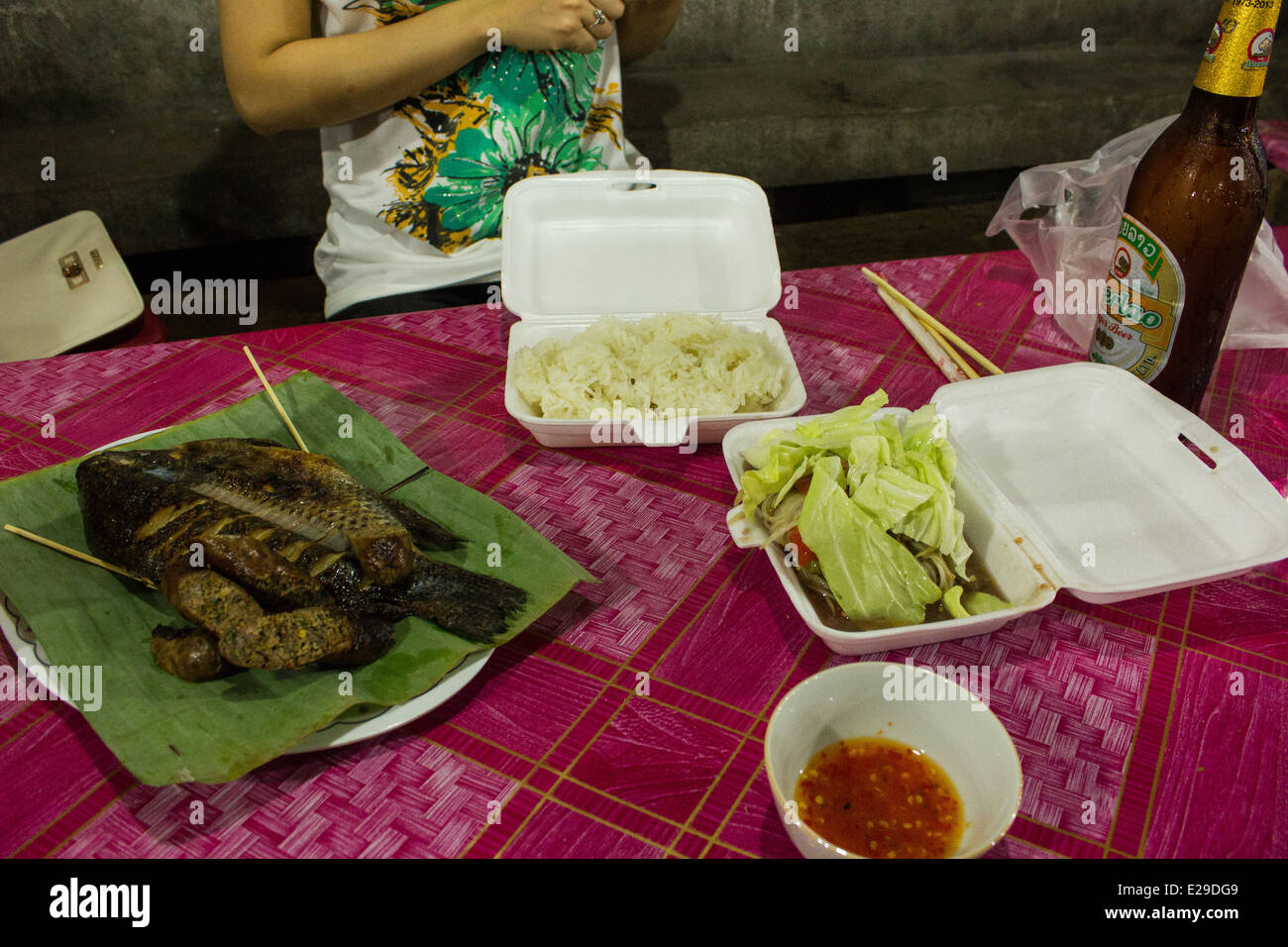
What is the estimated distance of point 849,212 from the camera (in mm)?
5676

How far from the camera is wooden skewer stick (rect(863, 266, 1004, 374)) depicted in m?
1.98

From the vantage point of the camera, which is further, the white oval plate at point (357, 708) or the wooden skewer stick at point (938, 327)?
the wooden skewer stick at point (938, 327)

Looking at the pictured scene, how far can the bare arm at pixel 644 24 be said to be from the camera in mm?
2801

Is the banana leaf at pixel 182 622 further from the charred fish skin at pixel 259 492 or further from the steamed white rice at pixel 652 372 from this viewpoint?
the steamed white rice at pixel 652 372

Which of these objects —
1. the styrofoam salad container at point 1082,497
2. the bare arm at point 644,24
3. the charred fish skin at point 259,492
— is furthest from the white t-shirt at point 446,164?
the styrofoam salad container at point 1082,497

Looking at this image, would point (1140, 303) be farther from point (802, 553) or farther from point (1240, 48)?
point (802, 553)

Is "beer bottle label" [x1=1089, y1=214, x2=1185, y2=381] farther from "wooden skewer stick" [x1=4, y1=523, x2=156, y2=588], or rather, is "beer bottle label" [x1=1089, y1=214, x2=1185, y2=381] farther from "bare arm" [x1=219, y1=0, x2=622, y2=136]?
"wooden skewer stick" [x1=4, y1=523, x2=156, y2=588]

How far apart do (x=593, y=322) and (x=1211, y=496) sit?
46.9 inches

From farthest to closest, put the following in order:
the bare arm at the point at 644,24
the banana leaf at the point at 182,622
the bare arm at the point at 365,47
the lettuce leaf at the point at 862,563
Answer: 1. the bare arm at the point at 644,24
2. the bare arm at the point at 365,47
3. the lettuce leaf at the point at 862,563
4. the banana leaf at the point at 182,622

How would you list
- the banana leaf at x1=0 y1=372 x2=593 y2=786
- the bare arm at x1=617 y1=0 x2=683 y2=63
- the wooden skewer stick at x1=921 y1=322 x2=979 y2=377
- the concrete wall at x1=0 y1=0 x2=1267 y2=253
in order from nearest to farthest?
the banana leaf at x1=0 y1=372 x2=593 y2=786
the wooden skewer stick at x1=921 y1=322 x2=979 y2=377
the bare arm at x1=617 y1=0 x2=683 y2=63
the concrete wall at x1=0 y1=0 x2=1267 y2=253

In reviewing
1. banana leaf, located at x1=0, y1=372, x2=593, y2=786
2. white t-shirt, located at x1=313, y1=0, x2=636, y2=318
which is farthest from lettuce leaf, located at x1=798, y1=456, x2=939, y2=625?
white t-shirt, located at x1=313, y1=0, x2=636, y2=318

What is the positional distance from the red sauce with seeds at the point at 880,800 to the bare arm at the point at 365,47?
1.86 m

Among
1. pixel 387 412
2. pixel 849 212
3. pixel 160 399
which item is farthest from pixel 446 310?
pixel 849 212

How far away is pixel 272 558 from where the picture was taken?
133 cm
